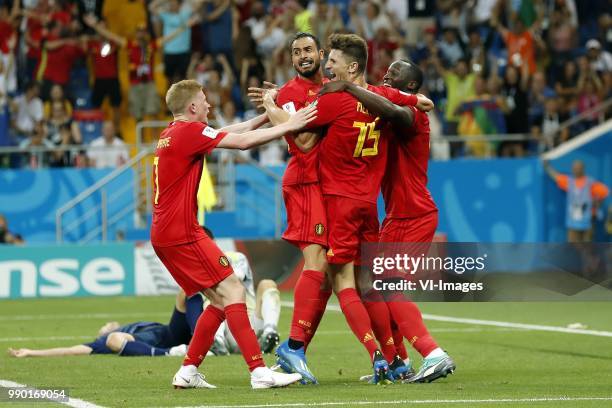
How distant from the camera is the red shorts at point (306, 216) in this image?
10.3 m

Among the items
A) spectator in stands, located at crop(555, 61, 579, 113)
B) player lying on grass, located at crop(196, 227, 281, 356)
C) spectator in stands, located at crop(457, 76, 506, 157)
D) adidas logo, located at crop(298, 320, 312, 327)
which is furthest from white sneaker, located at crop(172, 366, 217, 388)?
spectator in stands, located at crop(555, 61, 579, 113)

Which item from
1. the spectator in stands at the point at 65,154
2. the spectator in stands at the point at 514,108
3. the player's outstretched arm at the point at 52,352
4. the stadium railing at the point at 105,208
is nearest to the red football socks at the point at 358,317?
the player's outstretched arm at the point at 52,352

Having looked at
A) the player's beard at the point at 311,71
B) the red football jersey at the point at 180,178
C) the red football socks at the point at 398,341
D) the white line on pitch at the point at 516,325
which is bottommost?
the white line on pitch at the point at 516,325

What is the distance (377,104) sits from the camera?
10.1m

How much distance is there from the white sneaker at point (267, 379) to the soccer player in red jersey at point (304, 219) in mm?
388

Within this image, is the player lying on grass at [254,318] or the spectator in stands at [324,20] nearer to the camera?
the player lying on grass at [254,318]

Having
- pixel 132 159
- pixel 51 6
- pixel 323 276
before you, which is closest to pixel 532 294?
pixel 323 276

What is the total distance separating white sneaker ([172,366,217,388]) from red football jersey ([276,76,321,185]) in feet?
5.37

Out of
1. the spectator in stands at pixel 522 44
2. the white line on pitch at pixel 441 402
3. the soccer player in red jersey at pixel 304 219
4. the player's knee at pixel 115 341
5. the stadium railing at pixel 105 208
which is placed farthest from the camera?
the spectator in stands at pixel 522 44

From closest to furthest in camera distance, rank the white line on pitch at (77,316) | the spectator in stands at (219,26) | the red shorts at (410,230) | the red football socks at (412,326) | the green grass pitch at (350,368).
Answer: the green grass pitch at (350,368)
the red football socks at (412,326)
the red shorts at (410,230)
the white line on pitch at (77,316)
the spectator in stands at (219,26)

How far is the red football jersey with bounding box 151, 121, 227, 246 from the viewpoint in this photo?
9914 mm

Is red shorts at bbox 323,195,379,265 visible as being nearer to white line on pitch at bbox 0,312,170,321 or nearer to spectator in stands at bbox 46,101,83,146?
white line on pitch at bbox 0,312,170,321

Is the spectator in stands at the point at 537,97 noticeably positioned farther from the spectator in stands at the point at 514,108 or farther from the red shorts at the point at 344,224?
the red shorts at the point at 344,224

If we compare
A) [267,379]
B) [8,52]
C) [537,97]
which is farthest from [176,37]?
[267,379]
